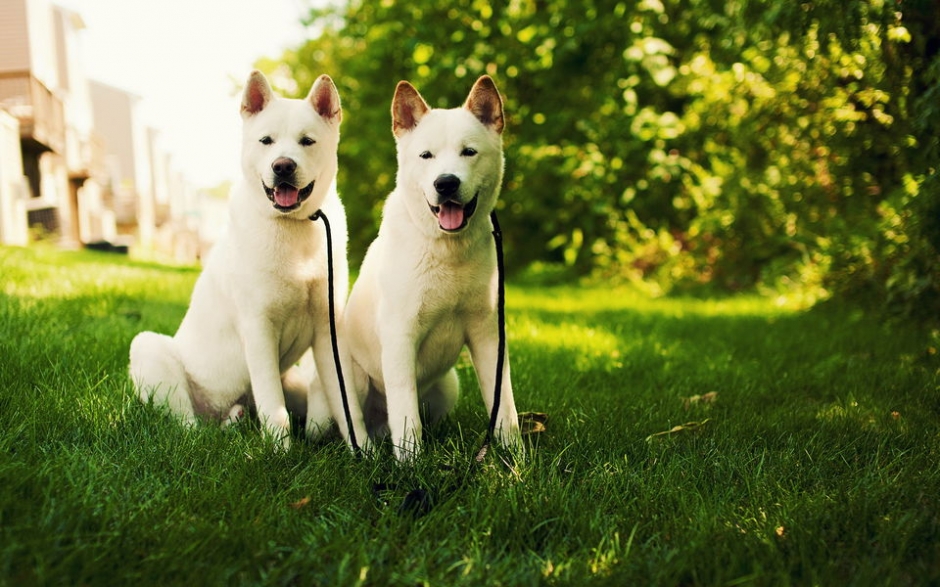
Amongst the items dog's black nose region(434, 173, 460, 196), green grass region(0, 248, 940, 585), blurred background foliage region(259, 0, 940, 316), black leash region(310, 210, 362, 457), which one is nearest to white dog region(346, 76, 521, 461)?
dog's black nose region(434, 173, 460, 196)

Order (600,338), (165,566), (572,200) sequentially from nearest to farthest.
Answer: (165,566) → (600,338) → (572,200)

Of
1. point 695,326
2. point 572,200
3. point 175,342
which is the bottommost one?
point 695,326

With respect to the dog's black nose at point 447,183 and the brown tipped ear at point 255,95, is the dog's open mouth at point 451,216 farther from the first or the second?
the brown tipped ear at point 255,95

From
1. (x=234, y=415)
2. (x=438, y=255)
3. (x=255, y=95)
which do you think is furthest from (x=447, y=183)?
(x=234, y=415)

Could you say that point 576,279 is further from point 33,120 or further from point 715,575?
point 33,120

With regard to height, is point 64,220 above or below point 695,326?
above

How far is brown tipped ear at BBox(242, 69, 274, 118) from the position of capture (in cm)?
289

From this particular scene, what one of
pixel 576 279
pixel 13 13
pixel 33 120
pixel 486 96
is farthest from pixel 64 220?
pixel 486 96

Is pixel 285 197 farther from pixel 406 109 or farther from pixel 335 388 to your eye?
pixel 335 388

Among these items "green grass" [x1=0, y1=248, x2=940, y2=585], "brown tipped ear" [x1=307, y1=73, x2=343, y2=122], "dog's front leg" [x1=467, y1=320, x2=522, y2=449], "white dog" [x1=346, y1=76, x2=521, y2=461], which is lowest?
"green grass" [x1=0, y1=248, x2=940, y2=585]

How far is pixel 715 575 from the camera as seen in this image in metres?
1.82

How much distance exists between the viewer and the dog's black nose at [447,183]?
257 cm

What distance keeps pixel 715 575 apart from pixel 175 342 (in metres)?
2.61

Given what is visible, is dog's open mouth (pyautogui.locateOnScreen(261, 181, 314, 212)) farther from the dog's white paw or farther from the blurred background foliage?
the blurred background foliage
